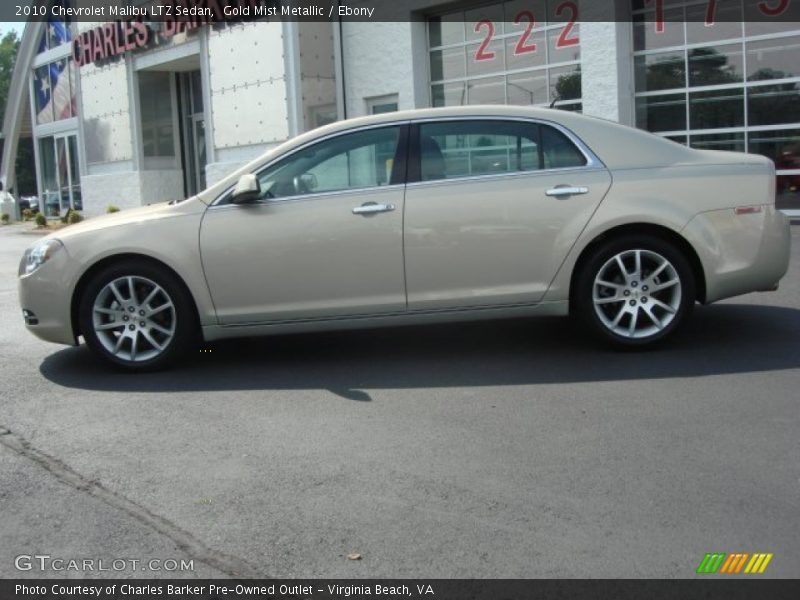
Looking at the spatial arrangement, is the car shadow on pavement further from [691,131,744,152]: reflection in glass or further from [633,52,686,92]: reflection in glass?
[633,52,686,92]: reflection in glass

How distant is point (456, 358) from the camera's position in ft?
20.5

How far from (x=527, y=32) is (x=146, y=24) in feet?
34.3

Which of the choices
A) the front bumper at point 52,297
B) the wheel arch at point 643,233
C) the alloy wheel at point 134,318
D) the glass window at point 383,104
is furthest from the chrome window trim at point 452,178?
the glass window at point 383,104

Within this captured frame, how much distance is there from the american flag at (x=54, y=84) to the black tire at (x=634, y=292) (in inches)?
969

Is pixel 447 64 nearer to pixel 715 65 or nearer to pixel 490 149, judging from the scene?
pixel 715 65

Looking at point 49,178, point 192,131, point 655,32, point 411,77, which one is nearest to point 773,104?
point 655,32

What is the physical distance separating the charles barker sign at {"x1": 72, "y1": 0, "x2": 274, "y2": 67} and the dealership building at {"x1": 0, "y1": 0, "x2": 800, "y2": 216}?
65mm

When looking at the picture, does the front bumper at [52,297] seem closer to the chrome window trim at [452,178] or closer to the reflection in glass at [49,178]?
the chrome window trim at [452,178]

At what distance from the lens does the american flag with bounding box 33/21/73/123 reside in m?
27.2

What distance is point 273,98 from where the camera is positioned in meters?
18.2

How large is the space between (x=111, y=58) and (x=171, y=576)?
2273 centimetres

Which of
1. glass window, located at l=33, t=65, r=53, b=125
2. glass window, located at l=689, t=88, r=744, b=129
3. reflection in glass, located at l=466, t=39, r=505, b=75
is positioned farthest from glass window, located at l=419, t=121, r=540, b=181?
glass window, located at l=33, t=65, r=53, b=125

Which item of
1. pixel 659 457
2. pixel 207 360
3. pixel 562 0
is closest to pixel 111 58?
pixel 562 0
